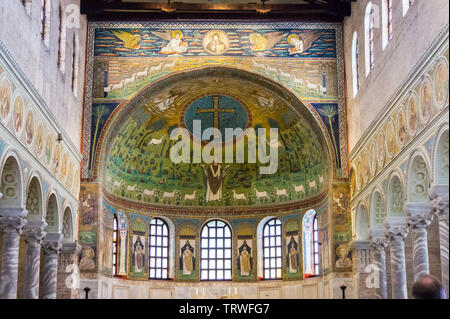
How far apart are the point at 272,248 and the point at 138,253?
271 inches

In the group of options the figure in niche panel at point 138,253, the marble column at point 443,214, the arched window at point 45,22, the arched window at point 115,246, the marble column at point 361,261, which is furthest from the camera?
the figure in niche panel at point 138,253

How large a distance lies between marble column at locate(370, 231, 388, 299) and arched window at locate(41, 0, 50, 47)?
1390 cm

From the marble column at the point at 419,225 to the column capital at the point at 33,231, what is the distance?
11730 millimetres

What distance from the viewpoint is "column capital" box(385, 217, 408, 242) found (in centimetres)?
2320

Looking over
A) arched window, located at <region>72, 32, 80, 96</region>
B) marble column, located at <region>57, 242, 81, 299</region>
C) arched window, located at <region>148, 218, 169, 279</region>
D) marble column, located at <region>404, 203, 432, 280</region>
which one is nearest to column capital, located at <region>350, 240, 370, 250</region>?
marble column, located at <region>404, 203, 432, 280</region>

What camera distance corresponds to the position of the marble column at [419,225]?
778 inches


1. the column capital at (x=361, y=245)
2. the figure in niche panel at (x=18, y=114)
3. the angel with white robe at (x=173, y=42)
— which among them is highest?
the angel with white robe at (x=173, y=42)

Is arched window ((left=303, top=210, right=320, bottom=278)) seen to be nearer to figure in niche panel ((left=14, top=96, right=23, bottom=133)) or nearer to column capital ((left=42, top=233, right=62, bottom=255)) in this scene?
column capital ((left=42, top=233, right=62, bottom=255))

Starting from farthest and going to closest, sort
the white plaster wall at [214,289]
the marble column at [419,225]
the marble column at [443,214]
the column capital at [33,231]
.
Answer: the white plaster wall at [214,289], the column capital at [33,231], the marble column at [419,225], the marble column at [443,214]

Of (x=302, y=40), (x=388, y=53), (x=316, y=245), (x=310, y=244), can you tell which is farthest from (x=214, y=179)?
(x=388, y=53)

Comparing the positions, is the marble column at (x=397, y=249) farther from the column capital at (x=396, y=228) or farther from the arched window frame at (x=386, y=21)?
the arched window frame at (x=386, y=21)

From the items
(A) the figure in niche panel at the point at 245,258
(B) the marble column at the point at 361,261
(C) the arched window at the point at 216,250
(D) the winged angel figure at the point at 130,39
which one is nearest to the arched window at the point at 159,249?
(C) the arched window at the point at 216,250

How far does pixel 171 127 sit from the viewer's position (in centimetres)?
3344

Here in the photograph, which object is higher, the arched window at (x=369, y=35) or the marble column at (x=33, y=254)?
the arched window at (x=369, y=35)
